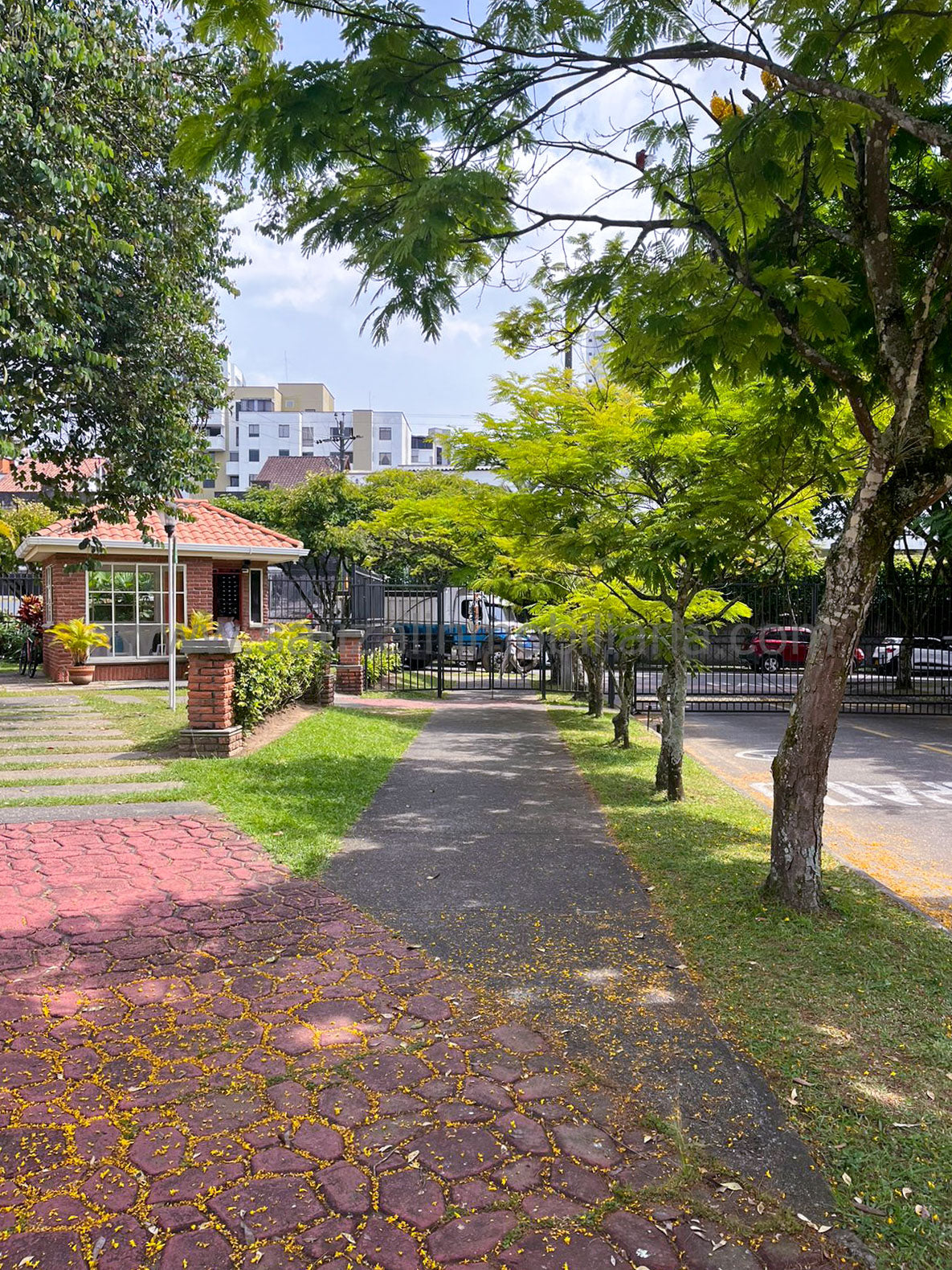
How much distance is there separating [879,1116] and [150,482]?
430 inches

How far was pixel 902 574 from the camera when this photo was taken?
2570 cm

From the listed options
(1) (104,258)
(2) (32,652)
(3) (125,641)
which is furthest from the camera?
(2) (32,652)

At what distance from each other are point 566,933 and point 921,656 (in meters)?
24.8

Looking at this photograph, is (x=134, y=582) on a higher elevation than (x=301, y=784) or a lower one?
higher

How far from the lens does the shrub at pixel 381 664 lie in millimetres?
19469

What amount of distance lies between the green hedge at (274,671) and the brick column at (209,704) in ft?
1.81

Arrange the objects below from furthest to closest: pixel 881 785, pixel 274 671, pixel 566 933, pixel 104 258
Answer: pixel 274 671 < pixel 104 258 < pixel 881 785 < pixel 566 933

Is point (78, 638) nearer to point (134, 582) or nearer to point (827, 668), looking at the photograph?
point (134, 582)

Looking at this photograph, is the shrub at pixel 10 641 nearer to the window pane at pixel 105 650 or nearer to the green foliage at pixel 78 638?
the window pane at pixel 105 650

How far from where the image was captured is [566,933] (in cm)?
475

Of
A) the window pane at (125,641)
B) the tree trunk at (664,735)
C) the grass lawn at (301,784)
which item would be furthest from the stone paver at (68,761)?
the window pane at (125,641)

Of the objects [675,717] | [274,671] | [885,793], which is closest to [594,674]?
[274,671]

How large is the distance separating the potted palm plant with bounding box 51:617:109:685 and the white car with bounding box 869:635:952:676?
18.1 meters

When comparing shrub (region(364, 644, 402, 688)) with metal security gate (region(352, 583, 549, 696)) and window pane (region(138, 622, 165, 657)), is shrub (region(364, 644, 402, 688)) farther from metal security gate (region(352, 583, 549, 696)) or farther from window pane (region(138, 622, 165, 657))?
window pane (region(138, 622, 165, 657))
